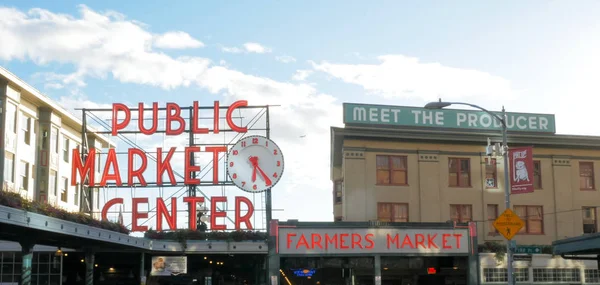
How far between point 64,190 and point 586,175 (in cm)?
3742

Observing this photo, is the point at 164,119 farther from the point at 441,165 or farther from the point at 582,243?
the point at 582,243

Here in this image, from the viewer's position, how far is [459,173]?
48.7 metres

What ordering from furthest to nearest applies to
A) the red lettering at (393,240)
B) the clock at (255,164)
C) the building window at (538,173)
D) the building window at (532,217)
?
1. the building window at (538,173)
2. the building window at (532,217)
3. the clock at (255,164)
4. the red lettering at (393,240)

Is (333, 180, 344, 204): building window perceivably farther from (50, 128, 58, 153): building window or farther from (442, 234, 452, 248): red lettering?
(50, 128, 58, 153): building window

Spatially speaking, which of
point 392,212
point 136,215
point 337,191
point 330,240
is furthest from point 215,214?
point 392,212

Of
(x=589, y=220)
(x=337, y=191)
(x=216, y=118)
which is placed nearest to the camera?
(x=589, y=220)

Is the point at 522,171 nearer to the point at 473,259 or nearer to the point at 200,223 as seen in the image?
the point at 473,259

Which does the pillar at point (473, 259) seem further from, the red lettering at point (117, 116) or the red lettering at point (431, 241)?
the red lettering at point (117, 116)

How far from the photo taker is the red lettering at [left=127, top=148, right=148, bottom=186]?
4909 cm

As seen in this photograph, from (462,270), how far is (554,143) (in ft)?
32.8

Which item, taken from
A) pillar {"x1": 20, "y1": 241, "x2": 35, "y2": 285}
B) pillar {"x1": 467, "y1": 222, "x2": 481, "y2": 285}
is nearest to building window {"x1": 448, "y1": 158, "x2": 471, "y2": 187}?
pillar {"x1": 467, "y1": 222, "x2": 481, "y2": 285}

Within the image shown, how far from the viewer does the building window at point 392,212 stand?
47.5 metres

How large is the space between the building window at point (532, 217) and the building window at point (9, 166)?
31805 mm

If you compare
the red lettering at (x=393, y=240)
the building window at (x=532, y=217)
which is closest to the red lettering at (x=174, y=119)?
the red lettering at (x=393, y=240)
